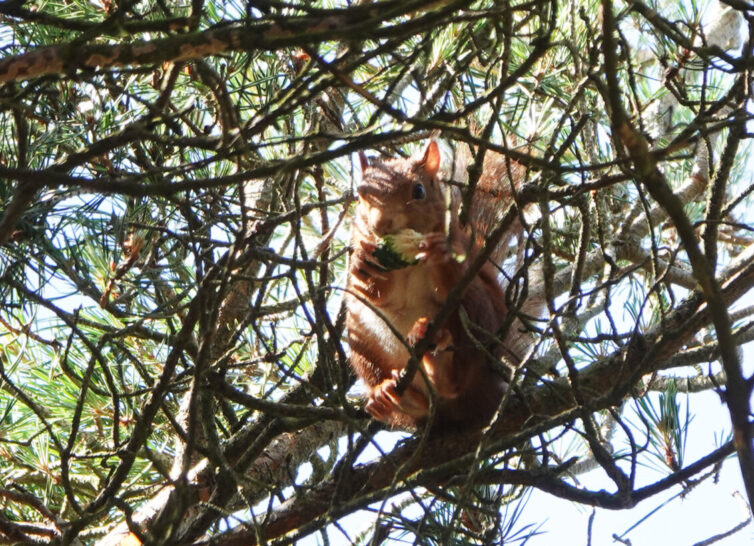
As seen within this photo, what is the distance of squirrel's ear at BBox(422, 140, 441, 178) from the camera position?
93.9 inches

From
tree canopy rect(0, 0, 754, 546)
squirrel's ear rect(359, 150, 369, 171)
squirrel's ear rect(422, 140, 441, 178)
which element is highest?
squirrel's ear rect(359, 150, 369, 171)

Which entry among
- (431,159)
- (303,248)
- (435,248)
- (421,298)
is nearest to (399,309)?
(421,298)

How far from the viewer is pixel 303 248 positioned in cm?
153

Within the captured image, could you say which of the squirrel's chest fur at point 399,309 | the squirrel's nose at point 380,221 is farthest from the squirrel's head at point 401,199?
the squirrel's chest fur at point 399,309

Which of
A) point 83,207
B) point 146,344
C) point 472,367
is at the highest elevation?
point 146,344

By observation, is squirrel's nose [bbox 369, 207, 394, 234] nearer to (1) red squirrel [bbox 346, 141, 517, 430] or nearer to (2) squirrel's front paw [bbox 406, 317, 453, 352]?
(1) red squirrel [bbox 346, 141, 517, 430]

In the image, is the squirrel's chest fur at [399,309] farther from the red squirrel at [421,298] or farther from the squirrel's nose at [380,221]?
the squirrel's nose at [380,221]

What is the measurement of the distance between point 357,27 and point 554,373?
4.16 ft

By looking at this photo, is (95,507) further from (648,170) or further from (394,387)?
(648,170)

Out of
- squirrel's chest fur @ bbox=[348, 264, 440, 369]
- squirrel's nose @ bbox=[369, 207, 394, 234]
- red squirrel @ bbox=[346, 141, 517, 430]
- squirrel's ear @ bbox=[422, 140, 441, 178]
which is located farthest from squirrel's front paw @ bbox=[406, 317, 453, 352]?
squirrel's ear @ bbox=[422, 140, 441, 178]

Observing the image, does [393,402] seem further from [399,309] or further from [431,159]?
[431,159]

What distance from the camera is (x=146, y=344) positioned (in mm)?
2570

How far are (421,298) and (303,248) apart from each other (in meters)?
0.76

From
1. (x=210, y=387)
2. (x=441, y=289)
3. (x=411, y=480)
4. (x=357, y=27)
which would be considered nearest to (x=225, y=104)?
(x=357, y=27)
